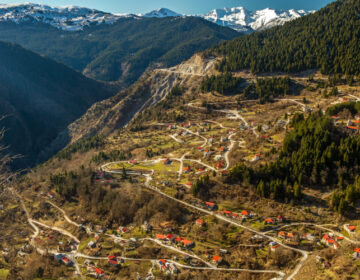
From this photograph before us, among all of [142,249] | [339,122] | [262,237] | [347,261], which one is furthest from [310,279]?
[339,122]

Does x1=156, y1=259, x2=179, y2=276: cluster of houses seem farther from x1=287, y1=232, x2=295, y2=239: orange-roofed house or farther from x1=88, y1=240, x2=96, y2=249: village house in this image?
x1=287, y1=232, x2=295, y2=239: orange-roofed house

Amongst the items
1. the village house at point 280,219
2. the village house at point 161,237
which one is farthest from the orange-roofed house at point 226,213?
the village house at point 161,237

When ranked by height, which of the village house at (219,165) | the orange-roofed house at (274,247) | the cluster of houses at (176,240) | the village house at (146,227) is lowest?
the village house at (146,227)

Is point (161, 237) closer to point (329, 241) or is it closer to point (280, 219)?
point (280, 219)

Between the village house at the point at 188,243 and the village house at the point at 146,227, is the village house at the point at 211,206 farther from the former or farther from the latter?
the village house at the point at 146,227

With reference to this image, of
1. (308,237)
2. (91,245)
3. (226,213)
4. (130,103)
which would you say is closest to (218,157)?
(226,213)

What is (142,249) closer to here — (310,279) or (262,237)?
(262,237)
